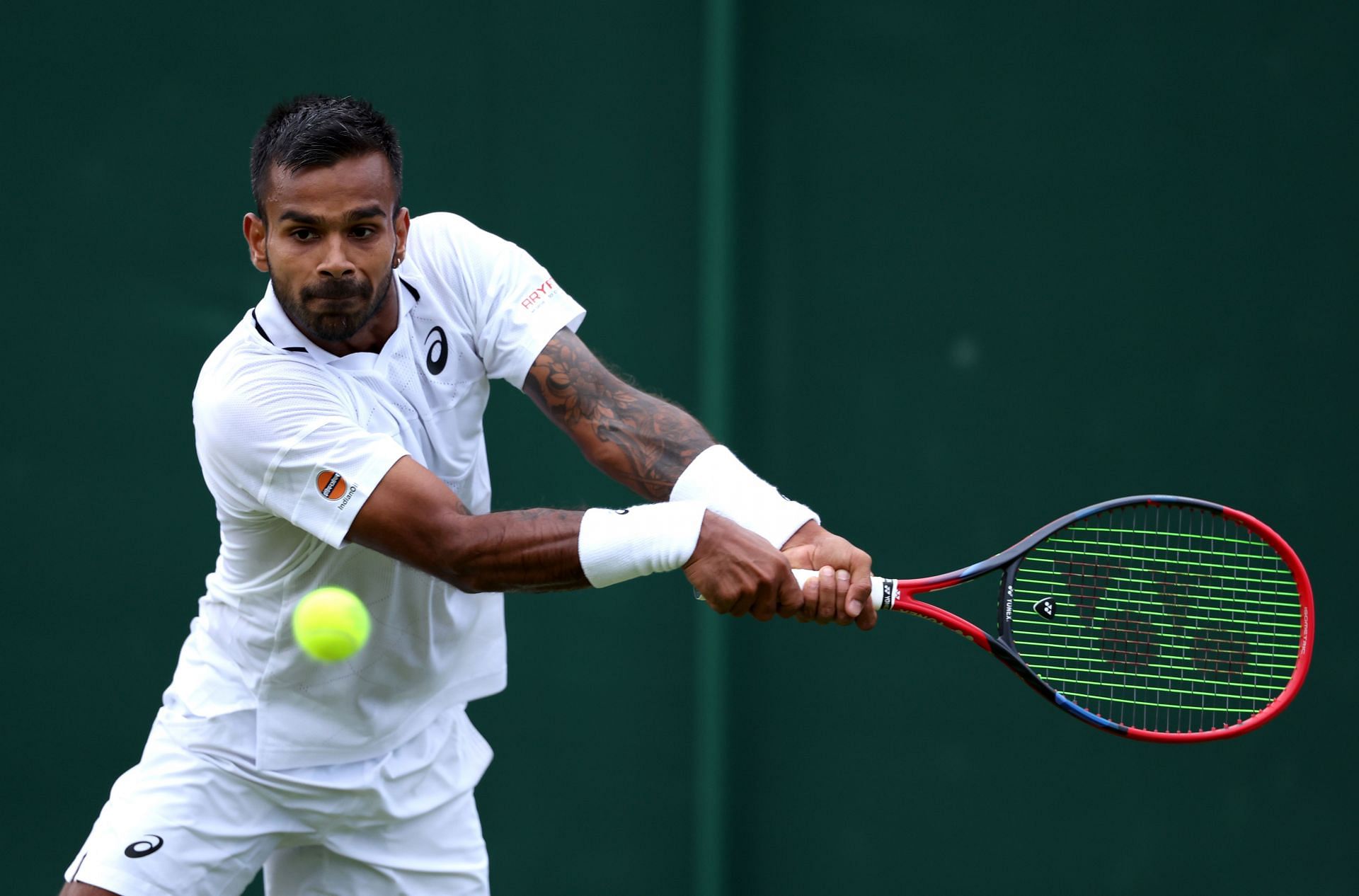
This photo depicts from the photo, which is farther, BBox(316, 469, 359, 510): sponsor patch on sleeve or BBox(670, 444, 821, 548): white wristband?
BBox(670, 444, 821, 548): white wristband

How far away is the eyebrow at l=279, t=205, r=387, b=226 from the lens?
7.44 ft

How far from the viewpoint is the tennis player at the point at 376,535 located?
218 centimetres

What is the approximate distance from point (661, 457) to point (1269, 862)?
1.92 m

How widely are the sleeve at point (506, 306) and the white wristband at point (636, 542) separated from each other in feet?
1.57

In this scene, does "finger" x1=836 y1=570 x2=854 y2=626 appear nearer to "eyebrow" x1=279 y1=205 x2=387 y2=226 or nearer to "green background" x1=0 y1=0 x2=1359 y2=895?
"eyebrow" x1=279 y1=205 x2=387 y2=226

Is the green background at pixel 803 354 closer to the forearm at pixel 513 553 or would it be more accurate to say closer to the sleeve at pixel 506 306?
the sleeve at pixel 506 306

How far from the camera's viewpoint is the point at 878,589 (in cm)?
230

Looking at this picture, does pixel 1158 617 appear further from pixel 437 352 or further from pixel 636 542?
pixel 437 352

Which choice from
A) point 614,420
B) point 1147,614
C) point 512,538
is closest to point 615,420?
point 614,420

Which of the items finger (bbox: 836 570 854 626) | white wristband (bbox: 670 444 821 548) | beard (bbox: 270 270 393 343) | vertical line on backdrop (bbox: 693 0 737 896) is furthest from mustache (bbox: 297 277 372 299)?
vertical line on backdrop (bbox: 693 0 737 896)

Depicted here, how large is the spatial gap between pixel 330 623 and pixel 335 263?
1.93 feet

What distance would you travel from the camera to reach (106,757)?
11.5 feet

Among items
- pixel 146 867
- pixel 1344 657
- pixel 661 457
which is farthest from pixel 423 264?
pixel 1344 657

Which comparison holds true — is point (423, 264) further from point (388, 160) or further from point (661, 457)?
point (661, 457)
